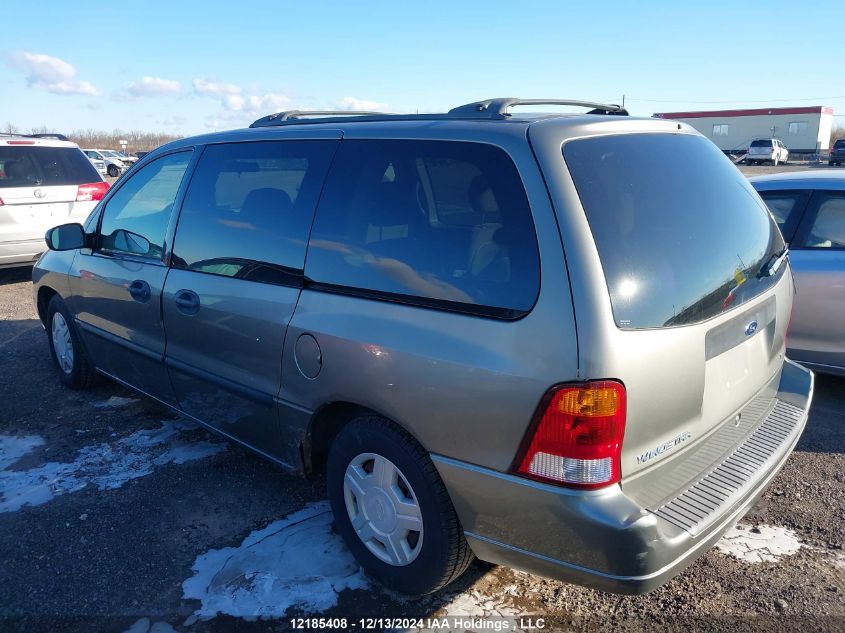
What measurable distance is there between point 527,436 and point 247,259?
163 centimetres

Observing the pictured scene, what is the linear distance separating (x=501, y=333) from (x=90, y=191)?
8.08m

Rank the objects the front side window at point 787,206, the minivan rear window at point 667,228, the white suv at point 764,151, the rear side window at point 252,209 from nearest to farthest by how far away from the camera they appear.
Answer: the minivan rear window at point 667,228 < the rear side window at point 252,209 < the front side window at point 787,206 < the white suv at point 764,151

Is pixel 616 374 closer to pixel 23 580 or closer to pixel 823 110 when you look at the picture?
pixel 23 580

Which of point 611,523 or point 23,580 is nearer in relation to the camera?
point 611,523

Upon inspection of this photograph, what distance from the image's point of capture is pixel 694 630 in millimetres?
2467

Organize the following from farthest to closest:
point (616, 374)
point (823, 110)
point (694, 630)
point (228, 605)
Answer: point (823, 110) < point (228, 605) < point (694, 630) < point (616, 374)

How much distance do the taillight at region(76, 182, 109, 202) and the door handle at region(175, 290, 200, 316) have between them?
19.7 ft

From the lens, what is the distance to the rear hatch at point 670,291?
2.03m

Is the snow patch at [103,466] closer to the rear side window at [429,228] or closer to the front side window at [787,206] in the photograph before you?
the rear side window at [429,228]

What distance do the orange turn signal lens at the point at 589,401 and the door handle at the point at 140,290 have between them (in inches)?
100

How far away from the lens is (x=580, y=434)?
78.7 inches

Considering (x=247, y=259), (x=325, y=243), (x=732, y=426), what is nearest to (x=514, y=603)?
(x=732, y=426)

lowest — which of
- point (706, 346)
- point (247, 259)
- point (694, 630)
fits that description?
point (694, 630)

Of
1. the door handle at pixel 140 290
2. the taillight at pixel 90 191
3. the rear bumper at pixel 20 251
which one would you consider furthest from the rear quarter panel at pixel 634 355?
the taillight at pixel 90 191
